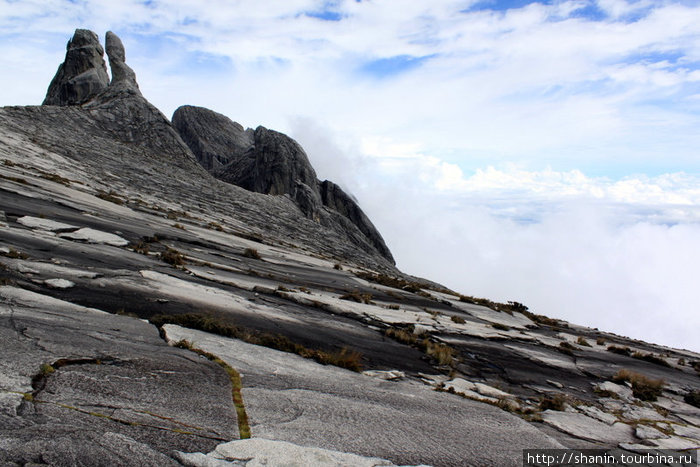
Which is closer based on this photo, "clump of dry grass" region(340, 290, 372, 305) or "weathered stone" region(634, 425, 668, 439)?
"weathered stone" region(634, 425, 668, 439)

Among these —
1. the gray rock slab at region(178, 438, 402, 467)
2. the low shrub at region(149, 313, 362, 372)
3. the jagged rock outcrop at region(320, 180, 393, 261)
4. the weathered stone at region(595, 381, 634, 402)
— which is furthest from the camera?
the jagged rock outcrop at region(320, 180, 393, 261)

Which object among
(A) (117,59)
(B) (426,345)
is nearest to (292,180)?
(A) (117,59)

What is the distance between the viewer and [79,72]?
7312 centimetres

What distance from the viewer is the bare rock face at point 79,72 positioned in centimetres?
6944

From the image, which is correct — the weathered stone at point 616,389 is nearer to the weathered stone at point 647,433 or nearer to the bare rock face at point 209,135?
the weathered stone at point 647,433

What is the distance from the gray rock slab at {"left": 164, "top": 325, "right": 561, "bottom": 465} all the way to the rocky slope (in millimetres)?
49

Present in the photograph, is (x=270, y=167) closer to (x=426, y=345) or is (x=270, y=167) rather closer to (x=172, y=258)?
(x=172, y=258)

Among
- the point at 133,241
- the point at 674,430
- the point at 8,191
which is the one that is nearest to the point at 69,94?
the point at 8,191

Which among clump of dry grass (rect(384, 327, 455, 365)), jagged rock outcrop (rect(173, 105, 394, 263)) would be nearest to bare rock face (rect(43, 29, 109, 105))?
jagged rock outcrop (rect(173, 105, 394, 263))

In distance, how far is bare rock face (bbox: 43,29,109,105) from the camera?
6944cm

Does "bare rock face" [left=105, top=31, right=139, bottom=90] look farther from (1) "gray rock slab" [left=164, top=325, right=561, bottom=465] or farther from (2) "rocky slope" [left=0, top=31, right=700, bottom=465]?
(1) "gray rock slab" [left=164, top=325, right=561, bottom=465]

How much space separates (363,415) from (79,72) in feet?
280

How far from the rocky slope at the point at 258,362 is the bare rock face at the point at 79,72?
5043 centimetres

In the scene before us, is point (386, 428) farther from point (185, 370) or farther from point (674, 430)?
point (674, 430)
